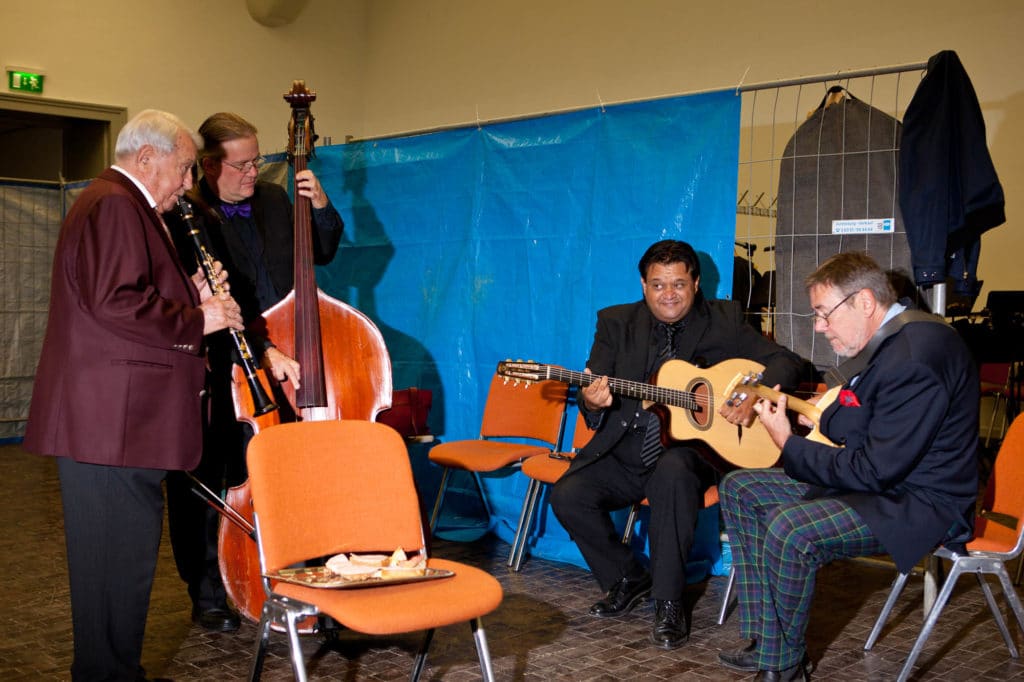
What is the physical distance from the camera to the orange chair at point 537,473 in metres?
4.22

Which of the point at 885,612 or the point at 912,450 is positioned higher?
the point at 912,450

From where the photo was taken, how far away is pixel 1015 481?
3.24 metres

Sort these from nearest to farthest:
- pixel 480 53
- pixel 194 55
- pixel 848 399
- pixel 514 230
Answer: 1. pixel 848 399
2. pixel 514 230
3. pixel 194 55
4. pixel 480 53

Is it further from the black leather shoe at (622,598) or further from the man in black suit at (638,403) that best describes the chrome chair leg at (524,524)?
the black leather shoe at (622,598)

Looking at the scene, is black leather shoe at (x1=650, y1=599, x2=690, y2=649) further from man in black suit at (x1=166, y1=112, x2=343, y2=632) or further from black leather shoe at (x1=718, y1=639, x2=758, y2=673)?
man in black suit at (x1=166, y1=112, x2=343, y2=632)

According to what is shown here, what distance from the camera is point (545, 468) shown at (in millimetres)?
4250

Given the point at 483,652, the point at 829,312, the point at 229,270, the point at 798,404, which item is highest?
the point at 229,270

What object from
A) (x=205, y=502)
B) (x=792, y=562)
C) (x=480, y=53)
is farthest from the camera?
(x=480, y=53)

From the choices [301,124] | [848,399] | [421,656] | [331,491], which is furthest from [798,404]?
[301,124]

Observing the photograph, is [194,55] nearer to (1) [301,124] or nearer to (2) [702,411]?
(1) [301,124]

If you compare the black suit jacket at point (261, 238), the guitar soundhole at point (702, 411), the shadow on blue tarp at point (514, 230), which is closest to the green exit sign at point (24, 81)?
the shadow on blue tarp at point (514, 230)

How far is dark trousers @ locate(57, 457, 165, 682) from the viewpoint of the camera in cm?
267

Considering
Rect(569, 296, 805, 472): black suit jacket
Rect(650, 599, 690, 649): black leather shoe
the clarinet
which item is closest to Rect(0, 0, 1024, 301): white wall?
Rect(569, 296, 805, 472): black suit jacket

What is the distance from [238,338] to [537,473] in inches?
65.1
